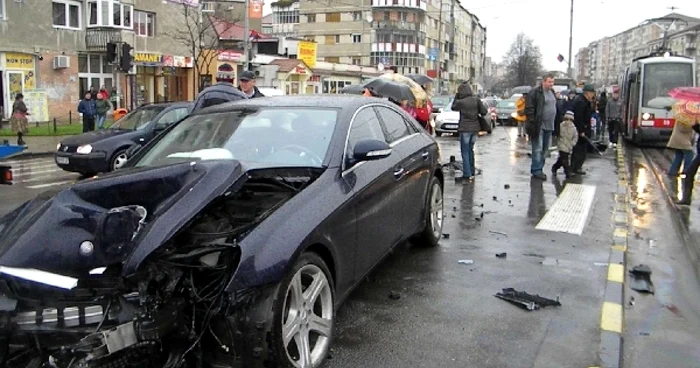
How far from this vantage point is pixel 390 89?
48.2 ft

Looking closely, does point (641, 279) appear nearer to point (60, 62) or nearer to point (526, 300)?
point (526, 300)

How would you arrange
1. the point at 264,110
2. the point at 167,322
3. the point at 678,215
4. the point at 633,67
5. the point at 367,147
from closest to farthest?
the point at 167,322 → the point at 367,147 → the point at 264,110 → the point at 678,215 → the point at 633,67

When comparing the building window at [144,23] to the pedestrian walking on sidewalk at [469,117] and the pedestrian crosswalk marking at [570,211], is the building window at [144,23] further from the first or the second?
the pedestrian crosswalk marking at [570,211]

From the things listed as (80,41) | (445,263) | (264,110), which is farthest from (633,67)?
(80,41)

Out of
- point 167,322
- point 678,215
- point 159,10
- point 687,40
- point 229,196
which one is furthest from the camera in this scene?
point 687,40

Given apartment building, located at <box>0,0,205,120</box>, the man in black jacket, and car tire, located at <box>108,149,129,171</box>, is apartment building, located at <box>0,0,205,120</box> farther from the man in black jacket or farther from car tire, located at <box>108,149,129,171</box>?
the man in black jacket

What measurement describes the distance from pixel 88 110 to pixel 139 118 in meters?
9.21

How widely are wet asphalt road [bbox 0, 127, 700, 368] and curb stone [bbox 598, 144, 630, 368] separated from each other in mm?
65

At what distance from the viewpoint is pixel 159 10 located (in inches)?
1458

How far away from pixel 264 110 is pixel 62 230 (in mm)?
2269

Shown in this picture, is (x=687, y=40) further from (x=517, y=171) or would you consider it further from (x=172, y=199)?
(x=172, y=199)

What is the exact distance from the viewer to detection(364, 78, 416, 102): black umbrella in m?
14.6

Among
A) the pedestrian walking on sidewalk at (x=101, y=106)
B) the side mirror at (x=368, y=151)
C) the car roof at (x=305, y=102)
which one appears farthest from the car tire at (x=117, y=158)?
the pedestrian walking on sidewalk at (x=101, y=106)

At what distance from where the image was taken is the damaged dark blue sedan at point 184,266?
3.04 meters
